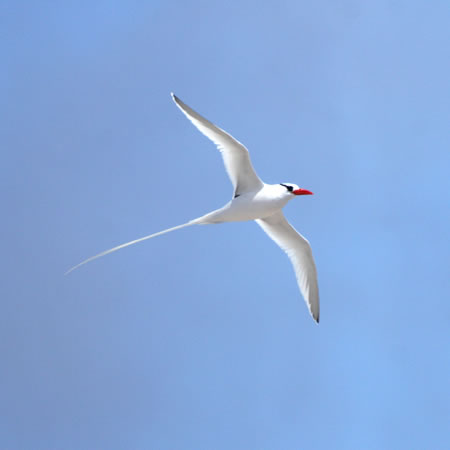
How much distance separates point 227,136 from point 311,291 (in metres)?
3.05

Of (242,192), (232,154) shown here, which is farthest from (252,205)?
(232,154)

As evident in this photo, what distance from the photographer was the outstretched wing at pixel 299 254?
9.04 meters

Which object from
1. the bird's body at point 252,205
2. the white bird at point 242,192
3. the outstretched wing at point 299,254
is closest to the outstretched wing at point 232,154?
the white bird at point 242,192

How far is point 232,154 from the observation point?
7.82 metres

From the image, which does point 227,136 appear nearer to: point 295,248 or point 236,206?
point 236,206

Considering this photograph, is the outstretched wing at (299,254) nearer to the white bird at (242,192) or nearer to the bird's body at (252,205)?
the white bird at (242,192)

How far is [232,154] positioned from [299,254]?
7.41ft

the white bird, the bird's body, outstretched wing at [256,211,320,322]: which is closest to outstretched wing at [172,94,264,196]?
the white bird

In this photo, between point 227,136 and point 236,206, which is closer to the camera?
point 227,136

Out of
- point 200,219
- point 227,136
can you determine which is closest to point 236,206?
point 200,219

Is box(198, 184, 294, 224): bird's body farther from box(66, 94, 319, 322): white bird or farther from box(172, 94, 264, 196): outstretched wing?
box(172, 94, 264, 196): outstretched wing

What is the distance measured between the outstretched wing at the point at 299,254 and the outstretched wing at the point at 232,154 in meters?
1.03

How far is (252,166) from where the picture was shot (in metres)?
7.93

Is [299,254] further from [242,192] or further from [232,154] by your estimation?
[232,154]
